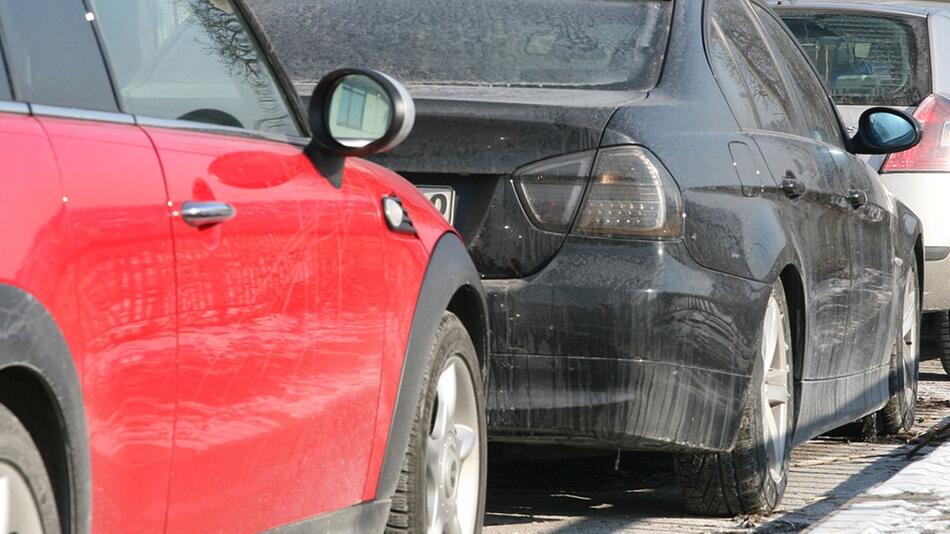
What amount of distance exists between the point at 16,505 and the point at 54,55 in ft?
2.40

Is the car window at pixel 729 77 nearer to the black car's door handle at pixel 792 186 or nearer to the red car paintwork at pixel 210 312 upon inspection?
the black car's door handle at pixel 792 186

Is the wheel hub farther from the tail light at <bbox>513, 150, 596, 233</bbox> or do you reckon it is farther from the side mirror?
the side mirror

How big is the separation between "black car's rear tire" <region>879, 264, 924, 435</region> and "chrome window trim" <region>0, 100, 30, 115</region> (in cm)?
579

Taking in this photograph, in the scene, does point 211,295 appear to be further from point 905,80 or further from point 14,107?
point 905,80

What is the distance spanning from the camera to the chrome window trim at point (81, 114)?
3064 mm

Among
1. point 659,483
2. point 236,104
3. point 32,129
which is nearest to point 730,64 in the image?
point 659,483

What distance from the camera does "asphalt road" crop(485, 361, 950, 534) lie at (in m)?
6.11

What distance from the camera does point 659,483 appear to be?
7.02 metres

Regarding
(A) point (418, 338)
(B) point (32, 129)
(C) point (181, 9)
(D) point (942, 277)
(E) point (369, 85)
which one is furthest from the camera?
(D) point (942, 277)

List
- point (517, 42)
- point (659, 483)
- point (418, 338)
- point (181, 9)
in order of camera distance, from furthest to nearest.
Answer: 1. point (659, 483)
2. point (517, 42)
3. point (418, 338)
4. point (181, 9)

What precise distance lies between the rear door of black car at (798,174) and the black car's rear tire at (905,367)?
1.30 metres

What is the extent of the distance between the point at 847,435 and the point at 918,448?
711mm

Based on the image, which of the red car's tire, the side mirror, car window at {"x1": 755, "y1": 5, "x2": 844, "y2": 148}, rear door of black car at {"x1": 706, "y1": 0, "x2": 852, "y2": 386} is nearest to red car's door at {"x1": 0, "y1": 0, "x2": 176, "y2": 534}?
rear door of black car at {"x1": 706, "y1": 0, "x2": 852, "y2": 386}

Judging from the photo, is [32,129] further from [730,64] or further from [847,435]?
[847,435]
